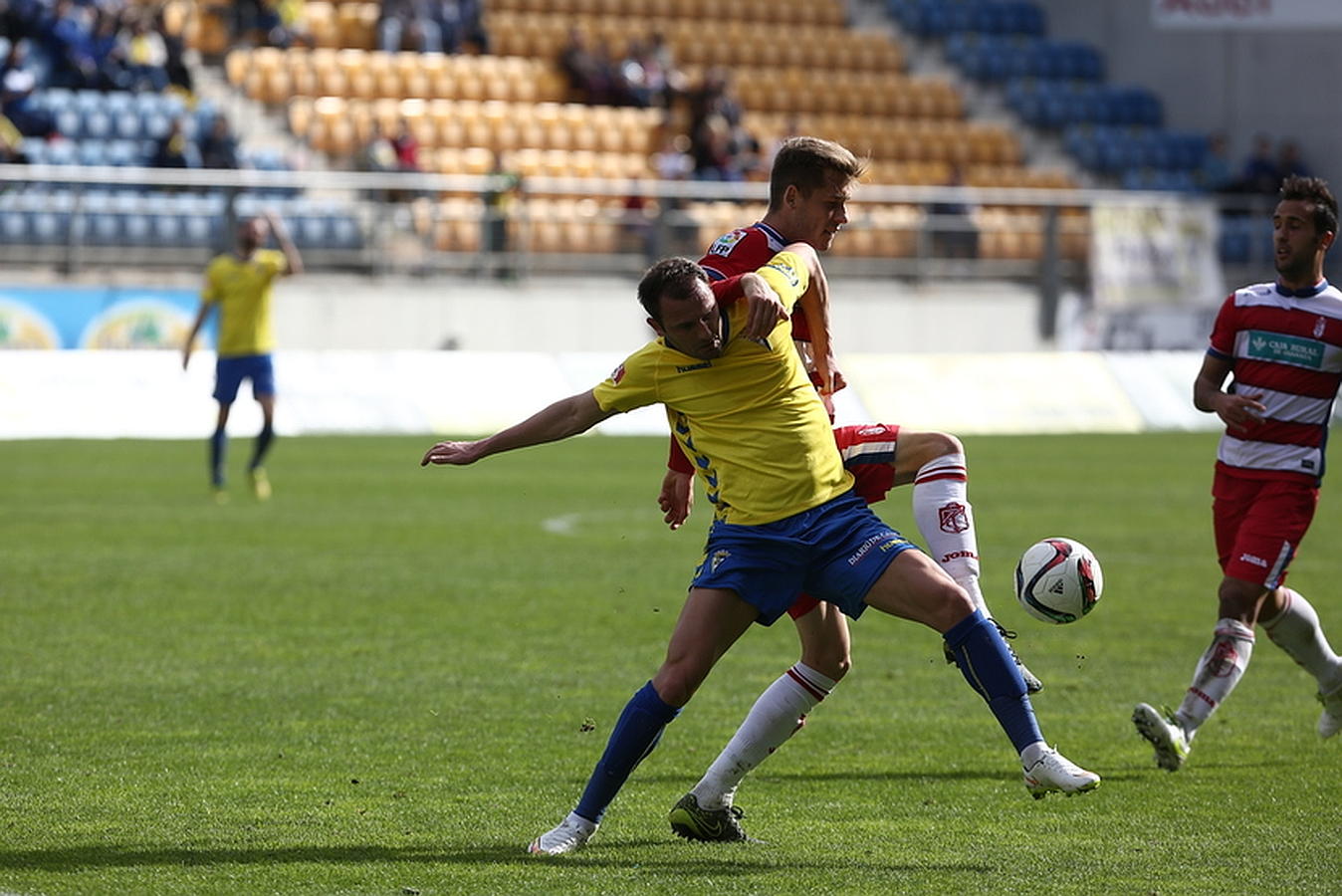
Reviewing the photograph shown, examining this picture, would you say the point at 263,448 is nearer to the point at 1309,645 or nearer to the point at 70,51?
the point at 1309,645

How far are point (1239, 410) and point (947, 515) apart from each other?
1.63 meters

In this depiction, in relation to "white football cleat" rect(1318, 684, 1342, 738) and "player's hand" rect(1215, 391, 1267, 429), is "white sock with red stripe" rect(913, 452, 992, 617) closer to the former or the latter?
"player's hand" rect(1215, 391, 1267, 429)

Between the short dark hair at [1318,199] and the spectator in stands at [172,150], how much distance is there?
61.1 feet

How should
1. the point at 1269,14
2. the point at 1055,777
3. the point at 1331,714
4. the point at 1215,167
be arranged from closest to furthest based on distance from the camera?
the point at 1055,777 < the point at 1331,714 < the point at 1269,14 < the point at 1215,167

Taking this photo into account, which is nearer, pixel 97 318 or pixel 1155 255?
pixel 97 318

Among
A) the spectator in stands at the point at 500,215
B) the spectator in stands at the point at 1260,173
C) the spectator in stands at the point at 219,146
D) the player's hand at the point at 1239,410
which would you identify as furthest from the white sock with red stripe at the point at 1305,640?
the spectator in stands at the point at 1260,173

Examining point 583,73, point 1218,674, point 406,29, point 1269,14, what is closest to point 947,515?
point 1218,674

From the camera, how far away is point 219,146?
2439 centimetres

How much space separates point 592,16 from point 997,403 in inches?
469

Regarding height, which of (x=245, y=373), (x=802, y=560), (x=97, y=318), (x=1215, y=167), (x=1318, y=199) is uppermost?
(x=1318, y=199)

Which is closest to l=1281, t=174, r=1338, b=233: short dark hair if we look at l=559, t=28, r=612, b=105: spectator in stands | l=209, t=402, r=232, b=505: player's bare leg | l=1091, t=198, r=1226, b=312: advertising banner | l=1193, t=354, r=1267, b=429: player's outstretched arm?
l=1193, t=354, r=1267, b=429: player's outstretched arm

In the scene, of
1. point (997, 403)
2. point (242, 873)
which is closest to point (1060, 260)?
point (997, 403)

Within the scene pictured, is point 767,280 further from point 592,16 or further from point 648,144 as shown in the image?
point 592,16

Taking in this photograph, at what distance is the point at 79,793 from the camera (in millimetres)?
6383
